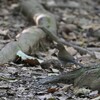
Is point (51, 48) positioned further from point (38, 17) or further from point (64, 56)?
point (64, 56)

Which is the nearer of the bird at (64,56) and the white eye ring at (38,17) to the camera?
the bird at (64,56)

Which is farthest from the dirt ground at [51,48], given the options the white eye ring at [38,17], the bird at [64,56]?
the white eye ring at [38,17]

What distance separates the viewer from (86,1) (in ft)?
29.0

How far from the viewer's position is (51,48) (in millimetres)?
5172

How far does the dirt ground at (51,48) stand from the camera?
121 inches

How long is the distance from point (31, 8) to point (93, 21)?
1292mm

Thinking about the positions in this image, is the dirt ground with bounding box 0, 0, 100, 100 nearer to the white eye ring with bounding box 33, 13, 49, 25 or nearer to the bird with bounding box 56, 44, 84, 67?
the bird with bounding box 56, 44, 84, 67

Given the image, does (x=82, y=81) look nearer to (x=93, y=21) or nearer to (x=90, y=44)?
(x=90, y=44)

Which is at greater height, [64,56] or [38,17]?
[64,56]

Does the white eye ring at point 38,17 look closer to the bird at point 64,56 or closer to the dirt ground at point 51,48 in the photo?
the dirt ground at point 51,48

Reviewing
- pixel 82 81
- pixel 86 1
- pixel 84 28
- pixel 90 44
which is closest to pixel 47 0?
pixel 86 1

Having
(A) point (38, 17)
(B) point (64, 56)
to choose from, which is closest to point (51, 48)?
(A) point (38, 17)

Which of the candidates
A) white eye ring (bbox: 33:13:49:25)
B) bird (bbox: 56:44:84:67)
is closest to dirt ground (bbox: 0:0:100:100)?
bird (bbox: 56:44:84:67)

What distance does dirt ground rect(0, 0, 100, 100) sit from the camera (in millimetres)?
3074
